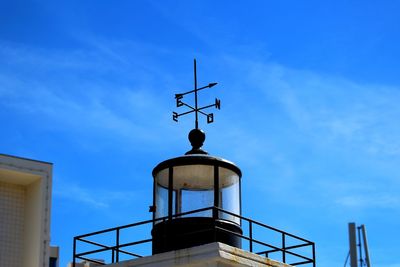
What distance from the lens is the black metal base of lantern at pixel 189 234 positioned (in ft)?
66.9

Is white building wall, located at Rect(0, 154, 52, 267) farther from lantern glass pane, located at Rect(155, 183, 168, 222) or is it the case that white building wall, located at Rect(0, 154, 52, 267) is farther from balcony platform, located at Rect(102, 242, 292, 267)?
lantern glass pane, located at Rect(155, 183, 168, 222)

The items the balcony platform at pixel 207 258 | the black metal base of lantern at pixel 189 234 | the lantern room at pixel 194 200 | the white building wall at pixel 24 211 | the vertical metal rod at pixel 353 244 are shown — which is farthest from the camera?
the vertical metal rod at pixel 353 244

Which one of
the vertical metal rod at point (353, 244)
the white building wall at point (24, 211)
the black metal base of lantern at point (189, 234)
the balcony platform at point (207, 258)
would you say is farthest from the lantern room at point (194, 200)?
the vertical metal rod at point (353, 244)

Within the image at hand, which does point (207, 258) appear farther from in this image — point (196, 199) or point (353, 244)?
point (353, 244)

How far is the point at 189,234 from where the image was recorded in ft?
67.0

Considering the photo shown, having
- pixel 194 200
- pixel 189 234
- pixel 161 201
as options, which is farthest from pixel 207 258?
pixel 161 201

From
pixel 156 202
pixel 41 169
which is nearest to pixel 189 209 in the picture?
pixel 156 202

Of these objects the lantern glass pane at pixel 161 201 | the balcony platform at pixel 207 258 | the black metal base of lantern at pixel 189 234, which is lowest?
the balcony platform at pixel 207 258

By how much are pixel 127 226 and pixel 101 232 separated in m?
0.66

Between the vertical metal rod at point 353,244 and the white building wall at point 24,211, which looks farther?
the vertical metal rod at point 353,244

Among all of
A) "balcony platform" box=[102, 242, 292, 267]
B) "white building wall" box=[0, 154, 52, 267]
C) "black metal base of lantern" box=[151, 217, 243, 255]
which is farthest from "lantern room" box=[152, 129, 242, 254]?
"white building wall" box=[0, 154, 52, 267]

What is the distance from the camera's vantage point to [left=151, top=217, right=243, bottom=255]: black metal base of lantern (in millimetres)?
20391

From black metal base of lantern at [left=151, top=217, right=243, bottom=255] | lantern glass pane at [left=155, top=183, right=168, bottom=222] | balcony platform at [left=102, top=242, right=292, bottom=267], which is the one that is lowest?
balcony platform at [left=102, top=242, right=292, bottom=267]

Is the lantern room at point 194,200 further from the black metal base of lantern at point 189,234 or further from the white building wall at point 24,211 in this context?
the white building wall at point 24,211
